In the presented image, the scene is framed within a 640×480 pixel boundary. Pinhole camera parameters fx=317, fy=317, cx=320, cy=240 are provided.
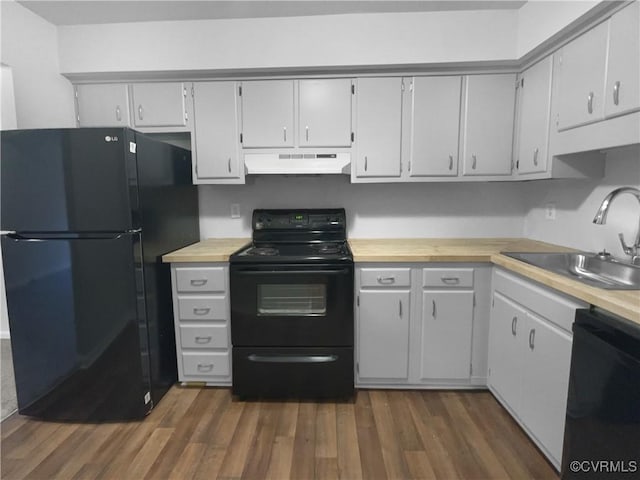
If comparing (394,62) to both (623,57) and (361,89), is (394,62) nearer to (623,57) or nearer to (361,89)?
(361,89)

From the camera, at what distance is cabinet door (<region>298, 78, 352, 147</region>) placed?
227 cm

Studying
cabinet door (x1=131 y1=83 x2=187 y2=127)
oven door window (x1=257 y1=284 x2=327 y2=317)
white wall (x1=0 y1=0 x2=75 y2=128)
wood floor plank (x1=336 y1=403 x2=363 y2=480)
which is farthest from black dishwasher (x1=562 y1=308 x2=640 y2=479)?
white wall (x1=0 y1=0 x2=75 y2=128)

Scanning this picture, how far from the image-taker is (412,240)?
2623 millimetres

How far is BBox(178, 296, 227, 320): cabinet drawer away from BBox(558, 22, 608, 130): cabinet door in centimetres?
230

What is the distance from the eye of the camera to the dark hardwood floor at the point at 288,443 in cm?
154

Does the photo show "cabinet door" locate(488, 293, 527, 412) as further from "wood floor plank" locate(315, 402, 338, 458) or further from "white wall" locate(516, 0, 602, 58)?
"white wall" locate(516, 0, 602, 58)

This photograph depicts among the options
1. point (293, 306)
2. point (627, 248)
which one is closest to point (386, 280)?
point (293, 306)

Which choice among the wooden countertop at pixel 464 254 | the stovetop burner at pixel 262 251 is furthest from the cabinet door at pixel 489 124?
the stovetop burner at pixel 262 251

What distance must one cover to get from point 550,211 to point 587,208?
0.32m

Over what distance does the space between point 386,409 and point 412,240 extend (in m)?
1.28

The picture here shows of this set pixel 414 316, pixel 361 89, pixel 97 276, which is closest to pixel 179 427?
pixel 97 276

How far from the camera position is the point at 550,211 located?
7.56 ft

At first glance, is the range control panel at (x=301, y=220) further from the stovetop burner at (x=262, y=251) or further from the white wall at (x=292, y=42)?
the white wall at (x=292, y=42)

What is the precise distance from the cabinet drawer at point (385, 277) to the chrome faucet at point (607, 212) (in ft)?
3.19
